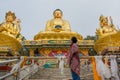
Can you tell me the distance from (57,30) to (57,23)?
109 cm

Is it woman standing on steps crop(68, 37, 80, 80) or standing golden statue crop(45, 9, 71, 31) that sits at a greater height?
standing golden statue crop(45, 9, 71, 31)

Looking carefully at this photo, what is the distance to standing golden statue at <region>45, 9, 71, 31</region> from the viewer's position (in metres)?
23.4

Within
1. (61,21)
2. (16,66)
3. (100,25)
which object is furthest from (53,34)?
(16,66)

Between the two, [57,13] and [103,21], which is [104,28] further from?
[57,13]

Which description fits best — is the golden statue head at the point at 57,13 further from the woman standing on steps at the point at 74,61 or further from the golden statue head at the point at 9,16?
the woman standing on steps at the point at 74,61

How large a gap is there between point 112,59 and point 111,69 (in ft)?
0.65

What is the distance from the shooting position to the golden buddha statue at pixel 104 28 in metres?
22.6

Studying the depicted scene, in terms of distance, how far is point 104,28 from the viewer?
76.0 ft

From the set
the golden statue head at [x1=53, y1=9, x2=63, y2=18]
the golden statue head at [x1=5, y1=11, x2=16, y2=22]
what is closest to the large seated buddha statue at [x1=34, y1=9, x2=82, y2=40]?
the golden statue head at [x1=53, y1=9, x2=63, y2=18]

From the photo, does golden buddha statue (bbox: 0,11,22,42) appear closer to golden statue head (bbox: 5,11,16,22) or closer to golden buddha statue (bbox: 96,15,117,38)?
golden statue head (bbox: 5,11,16,22)

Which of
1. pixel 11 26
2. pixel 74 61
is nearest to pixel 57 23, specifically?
pixel 11 26

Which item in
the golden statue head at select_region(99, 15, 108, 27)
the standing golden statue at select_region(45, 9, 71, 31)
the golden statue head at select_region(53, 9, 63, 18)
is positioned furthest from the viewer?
the golden statue head at select_region(53, 9, 63, 18)

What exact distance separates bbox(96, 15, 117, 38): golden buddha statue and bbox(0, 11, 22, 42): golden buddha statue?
6372mm

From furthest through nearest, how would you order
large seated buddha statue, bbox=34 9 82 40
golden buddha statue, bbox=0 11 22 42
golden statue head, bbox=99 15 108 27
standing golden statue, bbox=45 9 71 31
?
golden statue head, bbox=99 15 108 27, standing golden statue, bbox=45 9 71 31, golden buddha statue, bbox=0 11 22 42, large seated buddha statue, bbox=34 9 82 40
